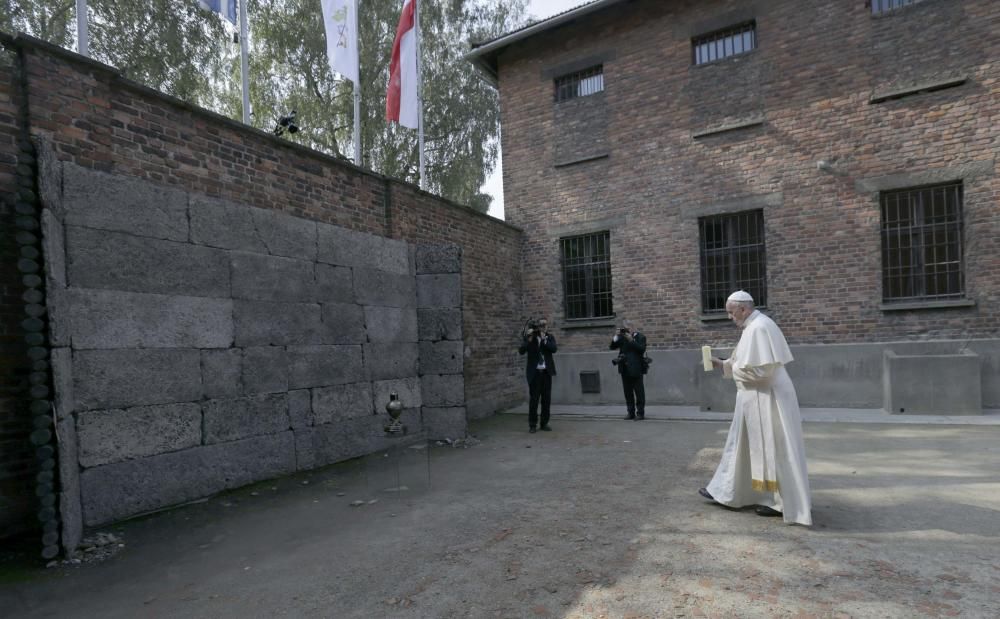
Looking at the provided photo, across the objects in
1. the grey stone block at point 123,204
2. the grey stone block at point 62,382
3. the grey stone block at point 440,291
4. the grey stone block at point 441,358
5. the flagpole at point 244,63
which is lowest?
the grey stone block at point 441,358

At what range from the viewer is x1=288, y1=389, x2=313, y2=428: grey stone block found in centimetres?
641

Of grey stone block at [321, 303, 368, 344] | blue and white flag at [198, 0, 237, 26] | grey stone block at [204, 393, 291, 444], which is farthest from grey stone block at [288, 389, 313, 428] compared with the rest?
blue and white flag at [198, 0, 237, 26]

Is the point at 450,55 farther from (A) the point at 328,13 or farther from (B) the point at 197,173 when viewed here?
(B) the point at 197,173

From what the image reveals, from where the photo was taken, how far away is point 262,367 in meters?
6.11

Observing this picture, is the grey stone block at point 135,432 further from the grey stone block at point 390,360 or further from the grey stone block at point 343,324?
the grey stone block at point 390,360

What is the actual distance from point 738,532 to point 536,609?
6.49ft

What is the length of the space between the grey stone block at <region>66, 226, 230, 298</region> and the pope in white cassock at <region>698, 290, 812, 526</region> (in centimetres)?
516

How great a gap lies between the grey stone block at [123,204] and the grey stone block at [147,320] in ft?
2.01

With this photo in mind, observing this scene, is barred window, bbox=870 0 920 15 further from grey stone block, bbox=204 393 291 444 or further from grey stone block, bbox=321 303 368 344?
grey stone block, bbox=204 393 291 444

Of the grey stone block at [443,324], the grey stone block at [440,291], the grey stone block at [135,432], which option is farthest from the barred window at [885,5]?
the grey stone block at [135,432]

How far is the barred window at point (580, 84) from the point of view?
12781 mm

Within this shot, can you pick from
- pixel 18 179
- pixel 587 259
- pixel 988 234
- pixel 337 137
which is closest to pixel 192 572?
pixel 18 179

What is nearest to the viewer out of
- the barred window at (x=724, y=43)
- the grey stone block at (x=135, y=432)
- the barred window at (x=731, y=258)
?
the grey stone block at (x=135, y=432)

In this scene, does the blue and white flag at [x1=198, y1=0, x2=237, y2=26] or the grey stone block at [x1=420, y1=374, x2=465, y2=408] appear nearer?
the blue and white flag at [x1=198, y1=0, x2=237, y2=26]
